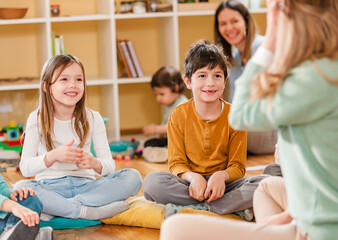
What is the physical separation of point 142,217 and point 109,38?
1.92m

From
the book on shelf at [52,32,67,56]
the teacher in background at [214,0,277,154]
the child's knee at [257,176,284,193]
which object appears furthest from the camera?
the book on shelf at [52,32,67,56]

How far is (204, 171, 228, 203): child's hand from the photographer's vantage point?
2090mm

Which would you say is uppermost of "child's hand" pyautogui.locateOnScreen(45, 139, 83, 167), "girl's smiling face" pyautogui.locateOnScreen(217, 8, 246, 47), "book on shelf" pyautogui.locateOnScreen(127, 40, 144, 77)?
"girl's smiling face" pyautogui.locateOnScreen(217, 8, 246, 47)

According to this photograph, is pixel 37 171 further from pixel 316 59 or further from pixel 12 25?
pixel 12 25

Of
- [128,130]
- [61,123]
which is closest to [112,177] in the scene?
[61,123]

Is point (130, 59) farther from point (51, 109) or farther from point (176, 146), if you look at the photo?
point (176, 146)

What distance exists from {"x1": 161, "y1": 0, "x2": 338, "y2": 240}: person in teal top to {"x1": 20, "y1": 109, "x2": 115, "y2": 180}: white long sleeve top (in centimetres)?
110

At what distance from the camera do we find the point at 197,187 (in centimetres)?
211

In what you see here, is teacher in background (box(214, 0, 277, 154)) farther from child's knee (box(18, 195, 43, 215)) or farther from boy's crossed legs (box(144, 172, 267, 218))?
child's knee (box(18, 195, 43, 215))

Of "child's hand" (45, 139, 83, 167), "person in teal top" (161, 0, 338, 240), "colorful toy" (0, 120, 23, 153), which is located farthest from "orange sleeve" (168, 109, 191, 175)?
"colorful toy" (0, 120, 23, 153)

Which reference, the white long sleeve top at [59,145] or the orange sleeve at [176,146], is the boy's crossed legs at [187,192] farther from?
the white long sleeve top at [59,145]

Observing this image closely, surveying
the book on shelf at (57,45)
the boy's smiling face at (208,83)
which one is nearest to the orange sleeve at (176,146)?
the boy's smiling face at (208,83)

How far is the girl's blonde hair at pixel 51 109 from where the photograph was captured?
2.27 m

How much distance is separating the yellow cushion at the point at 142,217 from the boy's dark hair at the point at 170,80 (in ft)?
4.94
